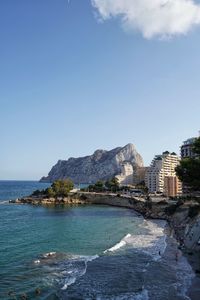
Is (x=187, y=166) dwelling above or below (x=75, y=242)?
above

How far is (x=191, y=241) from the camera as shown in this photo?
4503 centimetres

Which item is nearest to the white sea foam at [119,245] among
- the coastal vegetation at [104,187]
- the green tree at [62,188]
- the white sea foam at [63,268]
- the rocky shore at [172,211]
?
the white sea foam at [63,268]

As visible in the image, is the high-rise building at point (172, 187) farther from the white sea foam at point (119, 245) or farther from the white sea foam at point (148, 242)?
the white sea foam at point (119, 245)

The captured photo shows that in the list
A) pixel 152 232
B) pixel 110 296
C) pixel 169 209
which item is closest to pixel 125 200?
pixel 169 209

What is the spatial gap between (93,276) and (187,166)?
39.8 metres

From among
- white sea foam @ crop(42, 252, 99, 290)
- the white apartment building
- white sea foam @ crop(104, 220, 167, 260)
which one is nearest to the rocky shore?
white sea foam @ crop(104, 220, 167, 260)

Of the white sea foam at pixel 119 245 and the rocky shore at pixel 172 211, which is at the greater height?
the rocky shore at pixel 172 211

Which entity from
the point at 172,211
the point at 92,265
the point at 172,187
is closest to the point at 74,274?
the point at 92,265

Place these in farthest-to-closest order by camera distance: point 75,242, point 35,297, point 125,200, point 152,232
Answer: point 125,200 < point 152,232 < point 75,242 < point 35,297

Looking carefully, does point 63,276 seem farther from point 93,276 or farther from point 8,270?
point 8,270

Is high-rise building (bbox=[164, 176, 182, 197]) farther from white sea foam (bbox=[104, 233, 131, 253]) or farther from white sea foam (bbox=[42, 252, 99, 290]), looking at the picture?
white sea foam (bbox=[42, 252, 99, 290])

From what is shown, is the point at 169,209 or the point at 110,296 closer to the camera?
the point at 110,296

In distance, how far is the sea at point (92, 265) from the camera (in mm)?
27656

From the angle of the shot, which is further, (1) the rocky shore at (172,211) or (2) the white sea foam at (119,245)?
(2) the white sea foam at (119,245)
